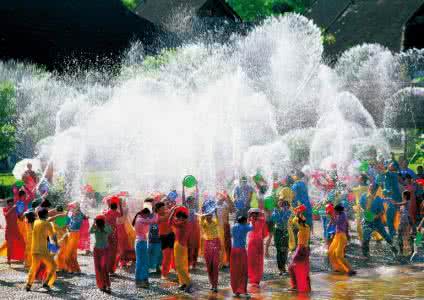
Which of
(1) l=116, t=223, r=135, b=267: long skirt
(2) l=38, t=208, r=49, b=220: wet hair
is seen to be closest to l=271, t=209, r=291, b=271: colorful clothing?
(1) l=116, t=223, r=135, b=267: long skirt

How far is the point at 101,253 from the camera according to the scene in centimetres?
1554

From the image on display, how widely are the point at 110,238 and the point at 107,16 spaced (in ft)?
122

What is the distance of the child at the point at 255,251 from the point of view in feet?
53.3

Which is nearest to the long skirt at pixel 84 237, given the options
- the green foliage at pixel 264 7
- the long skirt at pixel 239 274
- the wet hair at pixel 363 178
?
the long skirt at pixel 239 274

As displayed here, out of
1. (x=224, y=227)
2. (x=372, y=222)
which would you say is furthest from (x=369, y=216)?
(x=224, y=227)

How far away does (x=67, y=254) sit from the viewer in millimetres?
17094

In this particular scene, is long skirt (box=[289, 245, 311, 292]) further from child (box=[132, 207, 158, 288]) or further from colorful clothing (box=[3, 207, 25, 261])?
colorful clothing (box=[3, 207, 25, 261])

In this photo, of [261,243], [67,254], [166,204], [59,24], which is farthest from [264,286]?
[59,24]

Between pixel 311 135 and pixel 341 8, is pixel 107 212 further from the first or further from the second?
pixel 341 8

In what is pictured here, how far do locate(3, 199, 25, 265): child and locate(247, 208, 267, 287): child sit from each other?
4508 millimetres

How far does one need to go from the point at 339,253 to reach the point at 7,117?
1952 centimetres

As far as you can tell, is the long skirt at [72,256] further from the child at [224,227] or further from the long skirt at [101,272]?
the child at [224,227]

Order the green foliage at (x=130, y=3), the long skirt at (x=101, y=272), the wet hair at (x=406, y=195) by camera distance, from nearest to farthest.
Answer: the long skirt at (x=101, y=272)
the wet hair at (x=406, y=195)
the green foliage at (x=130, y=3)

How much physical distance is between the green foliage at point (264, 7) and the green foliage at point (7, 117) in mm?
39792
